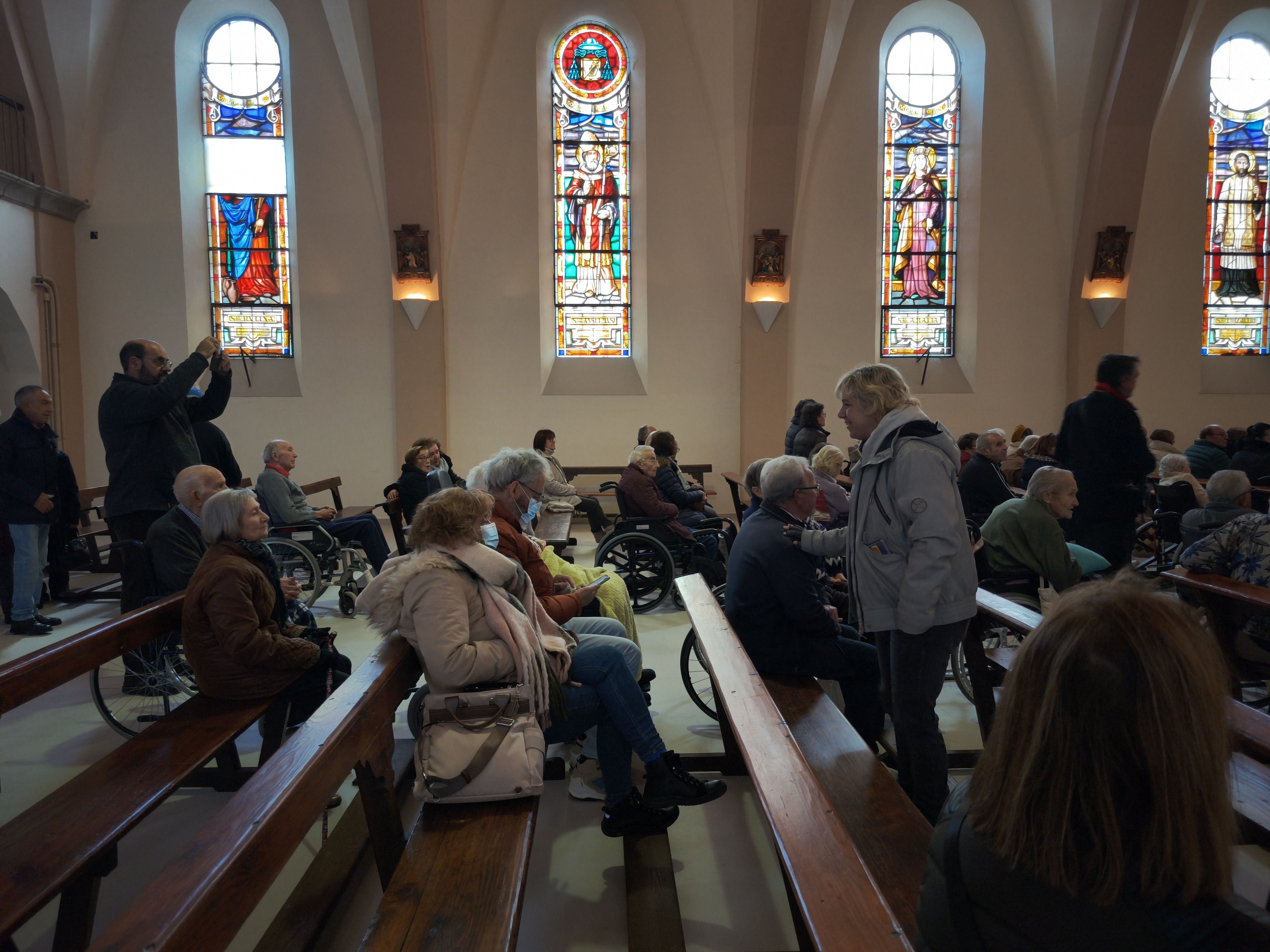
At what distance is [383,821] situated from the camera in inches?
89.7

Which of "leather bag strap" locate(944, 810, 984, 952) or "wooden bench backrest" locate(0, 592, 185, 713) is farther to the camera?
"wooden bench backrest" locate(0, 592, 185, 713)

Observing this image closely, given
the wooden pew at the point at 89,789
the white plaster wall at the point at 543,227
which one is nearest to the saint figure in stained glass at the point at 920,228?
the white plaster wall at the point at 543,227

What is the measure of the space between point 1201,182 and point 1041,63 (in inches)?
102

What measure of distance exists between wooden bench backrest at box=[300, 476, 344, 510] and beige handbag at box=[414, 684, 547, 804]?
589 cm

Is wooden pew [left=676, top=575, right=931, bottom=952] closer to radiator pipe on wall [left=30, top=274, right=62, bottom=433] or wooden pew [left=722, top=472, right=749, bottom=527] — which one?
wooden pew [left=722, top=472, right=749, bottom=527]

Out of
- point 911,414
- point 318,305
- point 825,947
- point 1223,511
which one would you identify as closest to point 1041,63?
point 1223,511

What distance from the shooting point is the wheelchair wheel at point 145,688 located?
3639 mm

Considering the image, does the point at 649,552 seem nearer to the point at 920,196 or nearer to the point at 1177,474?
the point at 1177,474

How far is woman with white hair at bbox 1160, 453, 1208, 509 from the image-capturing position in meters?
6.20

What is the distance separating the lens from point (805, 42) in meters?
9.07

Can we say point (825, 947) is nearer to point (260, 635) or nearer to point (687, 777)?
point (687, 777)

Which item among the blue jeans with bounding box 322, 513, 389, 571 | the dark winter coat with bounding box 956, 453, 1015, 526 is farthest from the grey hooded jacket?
the blue jeans with bounding box 322, 513, 389, 571

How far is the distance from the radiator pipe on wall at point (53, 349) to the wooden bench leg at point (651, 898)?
9.06m

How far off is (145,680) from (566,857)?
2259 millimetres
